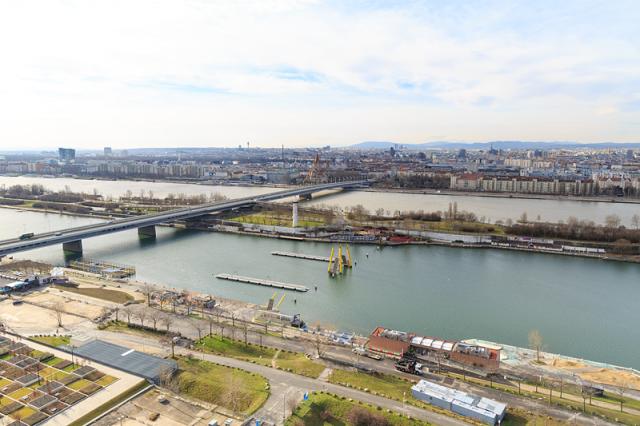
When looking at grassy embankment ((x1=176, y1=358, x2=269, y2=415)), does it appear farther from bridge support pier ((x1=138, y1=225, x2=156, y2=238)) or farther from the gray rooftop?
bridge support pier ((x1=138, y1=225, x2=156, y2=238))

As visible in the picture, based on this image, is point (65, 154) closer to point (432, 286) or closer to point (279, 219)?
point (279, 219)

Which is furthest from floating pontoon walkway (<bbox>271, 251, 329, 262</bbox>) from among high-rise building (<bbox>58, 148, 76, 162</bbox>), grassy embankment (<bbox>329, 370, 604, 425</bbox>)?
high-rise building (<bbox>58, 148, 76, 162</bbox>)

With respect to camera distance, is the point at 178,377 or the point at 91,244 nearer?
the point at 178,377

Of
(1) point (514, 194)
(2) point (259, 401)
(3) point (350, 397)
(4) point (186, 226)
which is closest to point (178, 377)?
(2) point (259, 401)

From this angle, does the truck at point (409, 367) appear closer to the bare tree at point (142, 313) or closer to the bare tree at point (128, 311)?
the bare tree at point (142, 313)

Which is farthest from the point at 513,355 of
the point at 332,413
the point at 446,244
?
the point at 446,244

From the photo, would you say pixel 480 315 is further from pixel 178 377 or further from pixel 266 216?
pixel 266 216
